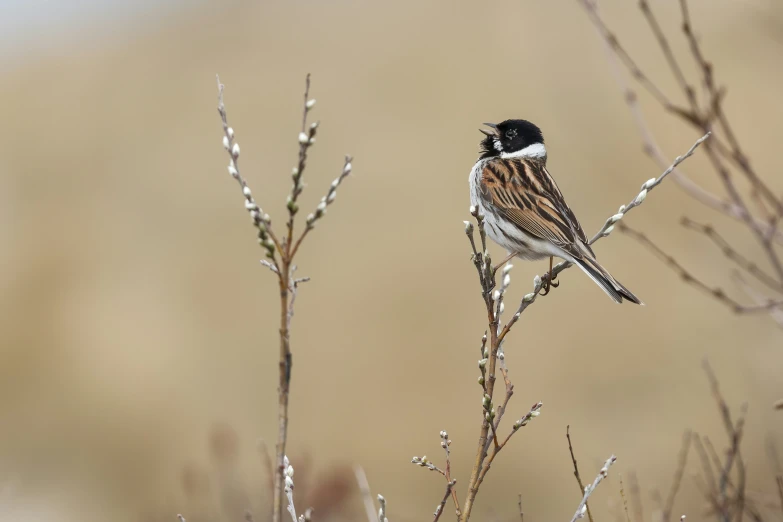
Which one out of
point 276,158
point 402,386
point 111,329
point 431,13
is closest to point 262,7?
→ point 431,13

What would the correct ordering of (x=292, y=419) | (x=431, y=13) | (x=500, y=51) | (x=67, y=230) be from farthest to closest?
(x=431, y=13) < (x=500, y=51) < (x=67, y=230) < (x=292, y=419)

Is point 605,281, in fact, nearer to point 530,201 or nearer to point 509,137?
point 530,201

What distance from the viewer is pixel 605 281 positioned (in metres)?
5.55

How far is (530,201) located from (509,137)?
40.7 inches

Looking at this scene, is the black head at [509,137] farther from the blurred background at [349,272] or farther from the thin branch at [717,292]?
the blurred background at [349,272]

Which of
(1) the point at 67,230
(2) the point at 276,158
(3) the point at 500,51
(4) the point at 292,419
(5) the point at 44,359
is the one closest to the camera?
(4) the point at 292,419

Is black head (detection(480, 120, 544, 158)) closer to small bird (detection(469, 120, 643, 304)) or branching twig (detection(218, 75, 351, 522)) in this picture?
small bird (detection(469, 120, 643, 304))

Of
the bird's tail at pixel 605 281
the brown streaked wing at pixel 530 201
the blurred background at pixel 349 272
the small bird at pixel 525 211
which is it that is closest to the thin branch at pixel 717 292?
the bird's tail at pixel 605 281

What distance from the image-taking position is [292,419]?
16.9 metres

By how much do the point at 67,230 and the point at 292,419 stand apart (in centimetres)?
907

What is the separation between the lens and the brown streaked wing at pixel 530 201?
20.8 ft

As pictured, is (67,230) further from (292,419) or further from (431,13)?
(431,13)

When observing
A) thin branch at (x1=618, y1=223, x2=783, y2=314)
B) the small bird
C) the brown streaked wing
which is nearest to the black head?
the small bird

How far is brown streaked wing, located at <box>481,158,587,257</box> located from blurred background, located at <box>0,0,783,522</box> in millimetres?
4960
